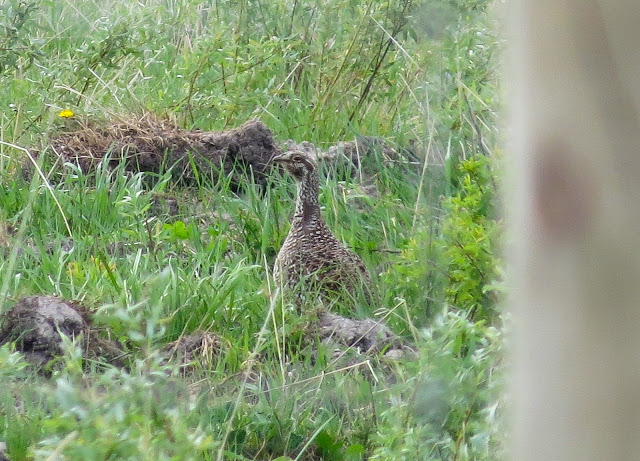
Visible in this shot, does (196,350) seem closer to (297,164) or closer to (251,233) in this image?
(251,233)

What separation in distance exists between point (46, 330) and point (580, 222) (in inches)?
111

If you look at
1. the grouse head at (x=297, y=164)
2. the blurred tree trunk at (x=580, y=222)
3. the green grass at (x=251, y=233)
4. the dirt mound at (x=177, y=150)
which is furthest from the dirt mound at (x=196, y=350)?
the blurred tree trunk at (x=580, y=222)

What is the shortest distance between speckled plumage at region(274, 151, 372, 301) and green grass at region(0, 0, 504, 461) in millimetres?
96

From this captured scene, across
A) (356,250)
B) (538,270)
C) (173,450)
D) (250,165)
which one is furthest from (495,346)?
(250,165)

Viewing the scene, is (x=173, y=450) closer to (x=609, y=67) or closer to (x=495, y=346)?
(x=495, y=346)

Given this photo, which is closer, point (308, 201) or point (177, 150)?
point (308, 201)

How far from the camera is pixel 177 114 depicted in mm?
5863

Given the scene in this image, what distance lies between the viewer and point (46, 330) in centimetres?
347

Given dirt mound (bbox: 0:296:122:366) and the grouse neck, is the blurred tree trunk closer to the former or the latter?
dirt mound (bbox: 0:296:122:366)

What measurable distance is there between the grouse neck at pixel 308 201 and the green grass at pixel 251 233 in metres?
0.28

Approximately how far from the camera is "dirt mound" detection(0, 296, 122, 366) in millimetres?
3449

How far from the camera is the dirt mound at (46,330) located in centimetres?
345

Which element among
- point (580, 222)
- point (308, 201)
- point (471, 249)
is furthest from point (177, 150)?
point (580, 222)

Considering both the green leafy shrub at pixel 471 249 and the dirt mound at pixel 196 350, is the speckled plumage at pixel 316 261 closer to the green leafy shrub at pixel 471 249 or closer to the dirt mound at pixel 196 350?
the dirt mound at pixel 196 350
